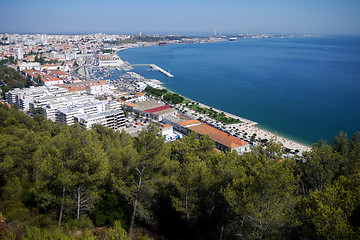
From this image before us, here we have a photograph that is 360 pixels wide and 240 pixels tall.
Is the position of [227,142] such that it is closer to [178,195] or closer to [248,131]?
[248,131]

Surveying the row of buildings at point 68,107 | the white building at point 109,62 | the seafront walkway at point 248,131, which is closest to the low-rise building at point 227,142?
the seafront walkway at point 248,131

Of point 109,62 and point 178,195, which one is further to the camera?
point 109,62

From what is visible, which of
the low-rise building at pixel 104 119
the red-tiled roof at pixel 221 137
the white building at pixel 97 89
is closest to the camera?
the red-tiled roof at pixel 221 137

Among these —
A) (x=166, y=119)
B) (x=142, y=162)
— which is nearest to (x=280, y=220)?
(x=142, y=162)

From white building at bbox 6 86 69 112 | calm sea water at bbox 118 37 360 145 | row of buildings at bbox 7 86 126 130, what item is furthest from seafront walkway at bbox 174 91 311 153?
white building at bbox 6 86 69 112

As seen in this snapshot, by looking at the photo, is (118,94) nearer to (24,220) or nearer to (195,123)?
(195,123)

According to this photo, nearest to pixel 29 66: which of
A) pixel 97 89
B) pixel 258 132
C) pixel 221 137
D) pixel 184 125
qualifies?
pixel 97 89

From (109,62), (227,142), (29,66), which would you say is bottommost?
(227,142)

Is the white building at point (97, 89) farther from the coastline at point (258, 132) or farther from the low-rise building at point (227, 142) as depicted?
the low-rise building at point (227, 142)
